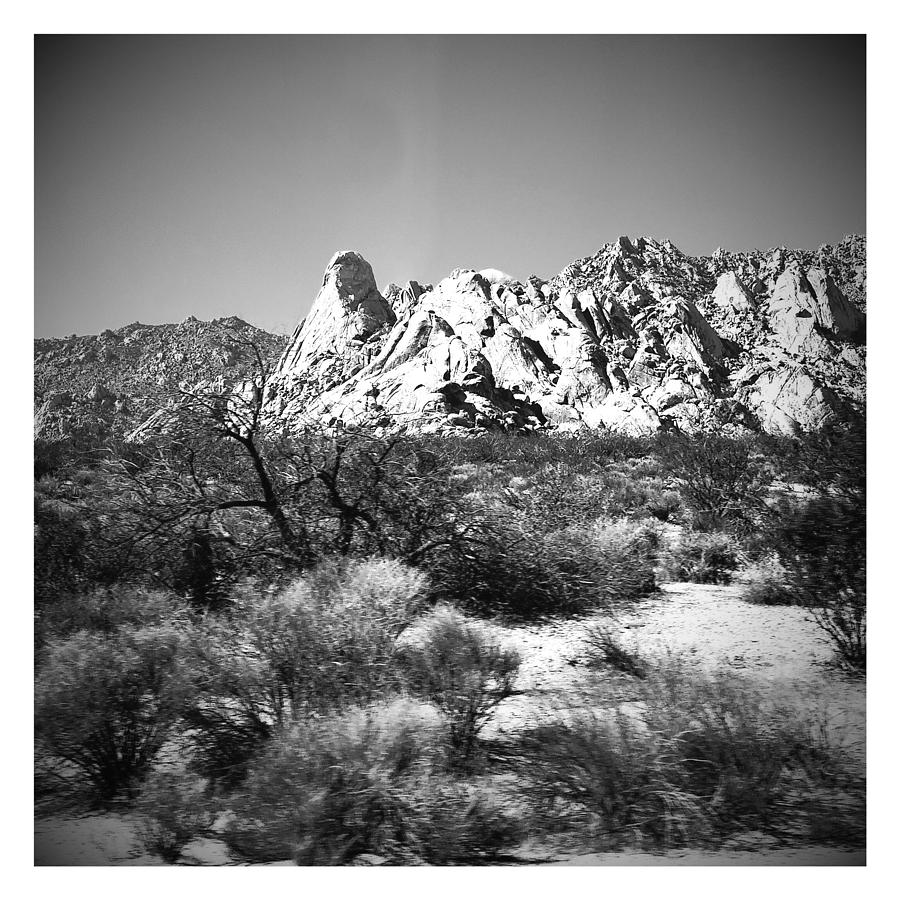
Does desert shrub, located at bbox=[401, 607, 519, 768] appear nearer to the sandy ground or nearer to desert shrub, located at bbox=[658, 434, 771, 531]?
the sandy ground

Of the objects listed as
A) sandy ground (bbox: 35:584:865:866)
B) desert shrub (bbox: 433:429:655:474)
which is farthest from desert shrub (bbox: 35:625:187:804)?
desert shrub (bbox: 433:429:655:474)

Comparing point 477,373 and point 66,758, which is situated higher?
point 477,373

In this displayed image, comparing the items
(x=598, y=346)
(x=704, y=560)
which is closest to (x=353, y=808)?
(x=704, y=560)

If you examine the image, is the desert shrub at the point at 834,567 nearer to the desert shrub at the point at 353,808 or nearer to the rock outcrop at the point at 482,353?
the rock outcrop at the point at 482,353

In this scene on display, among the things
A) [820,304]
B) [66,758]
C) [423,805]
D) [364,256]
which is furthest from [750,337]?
[66,758]
